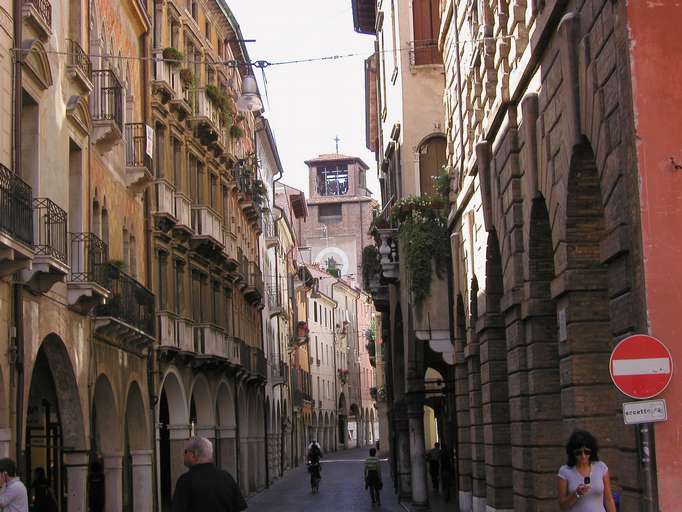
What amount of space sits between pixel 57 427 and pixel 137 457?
13.6ft

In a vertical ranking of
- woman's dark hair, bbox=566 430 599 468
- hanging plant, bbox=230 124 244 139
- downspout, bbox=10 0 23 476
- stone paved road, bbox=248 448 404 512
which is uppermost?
hanging plant, bbox=230 124 244 139

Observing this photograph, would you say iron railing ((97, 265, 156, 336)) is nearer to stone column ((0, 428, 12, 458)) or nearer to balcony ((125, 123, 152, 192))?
balcony ((125, 123, 152, 192))

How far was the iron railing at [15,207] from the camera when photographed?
55.2ft

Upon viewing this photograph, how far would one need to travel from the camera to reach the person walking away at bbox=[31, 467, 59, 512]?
19.0m

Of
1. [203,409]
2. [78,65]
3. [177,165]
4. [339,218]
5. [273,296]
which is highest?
[339,218]

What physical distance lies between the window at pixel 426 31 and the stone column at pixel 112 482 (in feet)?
43.0

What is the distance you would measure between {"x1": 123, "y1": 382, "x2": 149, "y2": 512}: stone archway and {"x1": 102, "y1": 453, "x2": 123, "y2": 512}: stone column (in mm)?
2018

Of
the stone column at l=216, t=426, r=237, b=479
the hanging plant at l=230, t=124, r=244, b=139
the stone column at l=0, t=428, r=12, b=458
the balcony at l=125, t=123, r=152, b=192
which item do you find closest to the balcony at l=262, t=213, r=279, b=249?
the hanging plant at l=230, t=124, r=244, b=139

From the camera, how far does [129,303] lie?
87.7 ft

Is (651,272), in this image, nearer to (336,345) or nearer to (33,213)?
(33,213)

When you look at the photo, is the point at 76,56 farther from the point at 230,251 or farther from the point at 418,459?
the point at 230,251

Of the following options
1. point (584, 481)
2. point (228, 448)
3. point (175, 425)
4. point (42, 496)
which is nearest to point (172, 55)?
point (175, 425)

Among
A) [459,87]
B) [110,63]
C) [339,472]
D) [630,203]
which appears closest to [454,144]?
[459,87]

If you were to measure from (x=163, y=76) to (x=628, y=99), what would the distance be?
23.8 m
